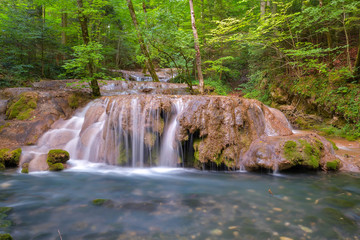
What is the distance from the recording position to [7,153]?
17.5ft

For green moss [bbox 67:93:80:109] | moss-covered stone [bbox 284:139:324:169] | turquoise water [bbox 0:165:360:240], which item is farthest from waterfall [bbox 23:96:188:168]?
moss-covered stone [bbox 284:139:324:169]

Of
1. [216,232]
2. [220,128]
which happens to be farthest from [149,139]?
[216,232]

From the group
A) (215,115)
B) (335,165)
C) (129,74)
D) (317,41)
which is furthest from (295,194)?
(129,74)

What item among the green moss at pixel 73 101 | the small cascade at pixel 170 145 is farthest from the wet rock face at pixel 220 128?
the green moss at pixel 73 101

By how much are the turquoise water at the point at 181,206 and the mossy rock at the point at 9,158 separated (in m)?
Answer: 0.61

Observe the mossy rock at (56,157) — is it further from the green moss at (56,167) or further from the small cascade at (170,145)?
the small cascade at (170,145)

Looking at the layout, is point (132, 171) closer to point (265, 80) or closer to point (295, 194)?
point (295, 194)

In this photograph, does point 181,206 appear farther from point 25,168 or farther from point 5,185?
point 25,168

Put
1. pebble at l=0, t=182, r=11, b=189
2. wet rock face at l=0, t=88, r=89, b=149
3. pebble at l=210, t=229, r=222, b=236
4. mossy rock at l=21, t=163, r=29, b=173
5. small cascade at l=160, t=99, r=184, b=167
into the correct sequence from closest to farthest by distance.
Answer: pebble at l=210, t=229, r=222, b=236 → pebble at l=0, t=182, r=11, b=189 → mossy rock at l=21, t=163, r=29, b=173 → small cascade at l=160, t=99, r=184, b=167 → wet rock face at l=0, t=88, r=89, b=149

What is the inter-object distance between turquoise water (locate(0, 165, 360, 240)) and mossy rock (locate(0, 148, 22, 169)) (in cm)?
61

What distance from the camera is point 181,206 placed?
128 inches

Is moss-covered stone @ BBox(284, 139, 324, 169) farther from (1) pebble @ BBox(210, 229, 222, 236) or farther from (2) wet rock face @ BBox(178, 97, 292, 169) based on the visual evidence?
(1) pebble @ BBox(210, 229, 222, 236)

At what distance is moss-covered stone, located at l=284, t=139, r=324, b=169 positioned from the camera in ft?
15.7

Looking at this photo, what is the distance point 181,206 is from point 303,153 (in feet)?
11.8
